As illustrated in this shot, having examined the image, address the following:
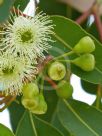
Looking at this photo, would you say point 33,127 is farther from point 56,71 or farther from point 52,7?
point 52,7

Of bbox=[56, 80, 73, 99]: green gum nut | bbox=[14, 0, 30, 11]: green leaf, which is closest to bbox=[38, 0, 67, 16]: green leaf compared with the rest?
bbox=[14, 0, 30, 11]: green leaf

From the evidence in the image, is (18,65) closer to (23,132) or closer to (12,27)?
(12,27)

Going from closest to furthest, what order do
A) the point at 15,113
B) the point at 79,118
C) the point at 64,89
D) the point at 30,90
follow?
the point at 30,90, the point at 64,89, the point at 79,118, the point at 15,113

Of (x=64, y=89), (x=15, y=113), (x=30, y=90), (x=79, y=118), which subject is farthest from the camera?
(x=15, y=113)

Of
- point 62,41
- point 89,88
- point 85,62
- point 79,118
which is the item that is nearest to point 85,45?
point 85,62

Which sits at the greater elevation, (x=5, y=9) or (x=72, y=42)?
(x=5, y=9)

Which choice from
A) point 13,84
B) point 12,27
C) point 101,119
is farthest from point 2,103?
point 101,119

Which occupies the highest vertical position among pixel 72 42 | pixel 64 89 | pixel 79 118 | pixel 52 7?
pixel 52 7

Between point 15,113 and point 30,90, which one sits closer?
point 30,90
